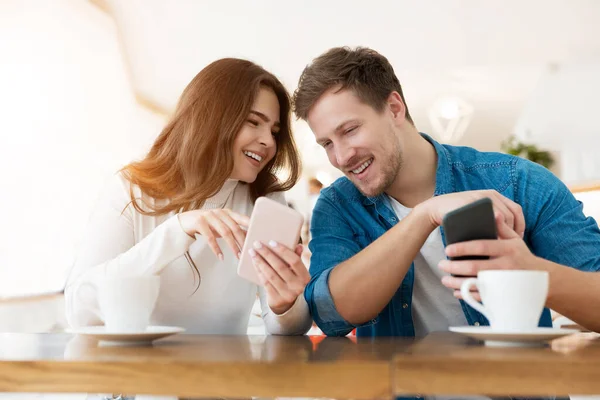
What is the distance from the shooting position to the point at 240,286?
1.53 metres

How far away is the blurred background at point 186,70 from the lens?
3445mm

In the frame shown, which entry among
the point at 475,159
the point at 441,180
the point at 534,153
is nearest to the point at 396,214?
the point at 441,180

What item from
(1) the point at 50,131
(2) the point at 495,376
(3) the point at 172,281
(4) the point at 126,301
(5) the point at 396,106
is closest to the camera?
(2) the point at 495,376

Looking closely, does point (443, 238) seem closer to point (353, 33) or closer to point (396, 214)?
point (396, 214)

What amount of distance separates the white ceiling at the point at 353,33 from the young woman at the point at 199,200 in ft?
10.3

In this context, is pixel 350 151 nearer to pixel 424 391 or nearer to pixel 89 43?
pixel 424 391

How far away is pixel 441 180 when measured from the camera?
156cm

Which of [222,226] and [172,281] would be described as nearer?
[222,226]

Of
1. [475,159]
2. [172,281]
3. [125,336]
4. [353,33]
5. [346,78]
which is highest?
[353,33]

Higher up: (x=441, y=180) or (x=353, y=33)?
(x=353, y=33)

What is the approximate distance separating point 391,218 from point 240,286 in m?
0.43

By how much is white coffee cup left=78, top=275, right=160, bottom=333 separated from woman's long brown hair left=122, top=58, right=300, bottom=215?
608 millimetres

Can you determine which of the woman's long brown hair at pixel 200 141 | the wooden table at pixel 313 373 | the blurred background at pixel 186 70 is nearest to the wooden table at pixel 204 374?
the wooden table at pixel 313 373

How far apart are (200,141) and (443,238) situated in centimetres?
68
